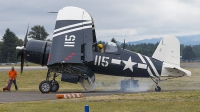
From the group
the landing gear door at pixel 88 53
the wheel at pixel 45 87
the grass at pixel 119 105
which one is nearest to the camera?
the grass at pixel 119 105

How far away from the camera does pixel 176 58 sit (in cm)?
2409

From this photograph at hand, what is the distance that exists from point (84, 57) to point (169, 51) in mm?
5339

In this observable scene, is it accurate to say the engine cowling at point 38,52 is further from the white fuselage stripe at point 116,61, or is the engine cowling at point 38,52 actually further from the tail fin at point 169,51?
the tail fin at point 169,51

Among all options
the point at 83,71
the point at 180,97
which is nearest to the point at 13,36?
the point at 83,71

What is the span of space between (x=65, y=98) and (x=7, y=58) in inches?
2933

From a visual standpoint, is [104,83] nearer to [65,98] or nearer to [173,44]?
[173,44]

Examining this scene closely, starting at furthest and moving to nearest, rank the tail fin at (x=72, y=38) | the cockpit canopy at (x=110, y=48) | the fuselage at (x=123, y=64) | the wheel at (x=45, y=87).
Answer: the cockpit canopy at (x=110, y=48) → the fuselage at (x=123, y=64) → the wheel at (x=45, y=87) → the tail fin at (x=72, y=38)

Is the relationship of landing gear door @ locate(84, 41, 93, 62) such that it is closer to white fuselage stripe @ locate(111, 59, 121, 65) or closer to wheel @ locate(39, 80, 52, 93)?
white fuselage stripe @ locate(111, 59, 121, 65)

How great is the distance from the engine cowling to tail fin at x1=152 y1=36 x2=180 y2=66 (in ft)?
20.3

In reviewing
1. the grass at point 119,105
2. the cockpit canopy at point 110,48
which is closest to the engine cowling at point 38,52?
the cockpit canopy at point 110,48

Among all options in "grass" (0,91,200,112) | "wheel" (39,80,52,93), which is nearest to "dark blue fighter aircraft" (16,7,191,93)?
"wheel" (39,80,52,93)

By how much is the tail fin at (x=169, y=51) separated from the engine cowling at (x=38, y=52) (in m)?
6.19

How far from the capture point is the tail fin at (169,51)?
2405 cm

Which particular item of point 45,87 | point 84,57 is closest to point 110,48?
point 84,57
